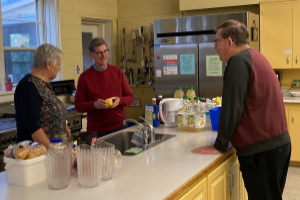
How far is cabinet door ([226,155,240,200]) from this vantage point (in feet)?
7.65

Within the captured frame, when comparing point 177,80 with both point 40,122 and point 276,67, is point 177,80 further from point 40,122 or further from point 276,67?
point 40,122

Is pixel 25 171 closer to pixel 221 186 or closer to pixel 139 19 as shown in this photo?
pixel 221 186

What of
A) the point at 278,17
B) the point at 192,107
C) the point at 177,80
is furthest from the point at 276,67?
the point at 192,107

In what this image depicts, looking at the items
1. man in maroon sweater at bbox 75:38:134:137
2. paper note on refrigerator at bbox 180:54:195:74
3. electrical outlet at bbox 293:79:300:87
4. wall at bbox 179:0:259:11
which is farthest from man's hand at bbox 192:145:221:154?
electrical outlet at bbox 293:79:300:87

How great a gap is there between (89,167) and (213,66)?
10.3 ft

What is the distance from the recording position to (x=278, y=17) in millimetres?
4613

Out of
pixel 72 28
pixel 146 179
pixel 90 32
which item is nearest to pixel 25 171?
pixel 146 179

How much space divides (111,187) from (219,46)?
1112mm

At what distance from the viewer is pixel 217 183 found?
2.14 m

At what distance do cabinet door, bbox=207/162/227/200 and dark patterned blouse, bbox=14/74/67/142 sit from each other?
103cm

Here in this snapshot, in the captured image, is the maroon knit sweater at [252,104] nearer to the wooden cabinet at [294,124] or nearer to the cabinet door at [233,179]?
the cabinet door at [233,179]

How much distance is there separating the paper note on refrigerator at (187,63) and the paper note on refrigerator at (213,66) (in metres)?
0.20

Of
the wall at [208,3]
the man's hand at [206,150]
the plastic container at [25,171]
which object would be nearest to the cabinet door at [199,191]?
the man's hand at [206,150]

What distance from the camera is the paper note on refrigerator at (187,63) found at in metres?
4.62
